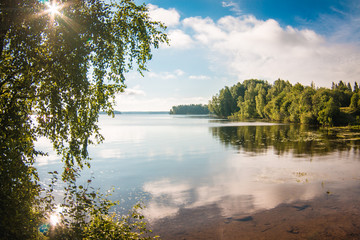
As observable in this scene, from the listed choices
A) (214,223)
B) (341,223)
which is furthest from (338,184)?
(214,223)

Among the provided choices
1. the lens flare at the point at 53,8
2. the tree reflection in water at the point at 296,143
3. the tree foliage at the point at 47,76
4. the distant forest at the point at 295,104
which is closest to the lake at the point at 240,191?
the tree reflection in water at the point at 296,143

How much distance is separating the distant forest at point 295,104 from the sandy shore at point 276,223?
68.2 meters

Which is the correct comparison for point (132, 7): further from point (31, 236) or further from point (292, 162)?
point (292, 162)

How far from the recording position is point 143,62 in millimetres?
→ 9586

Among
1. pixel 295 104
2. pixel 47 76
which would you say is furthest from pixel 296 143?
pixel 295 104

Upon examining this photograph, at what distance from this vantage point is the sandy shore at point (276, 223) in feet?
34.3

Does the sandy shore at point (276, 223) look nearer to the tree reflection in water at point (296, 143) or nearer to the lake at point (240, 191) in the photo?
the lake at point (240, 191)

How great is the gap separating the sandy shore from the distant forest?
224ft

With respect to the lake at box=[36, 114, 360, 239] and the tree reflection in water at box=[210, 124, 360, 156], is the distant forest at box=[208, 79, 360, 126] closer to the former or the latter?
the tree reflection in water at box=[210, 124, 360, 156]

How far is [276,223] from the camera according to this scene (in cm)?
1141

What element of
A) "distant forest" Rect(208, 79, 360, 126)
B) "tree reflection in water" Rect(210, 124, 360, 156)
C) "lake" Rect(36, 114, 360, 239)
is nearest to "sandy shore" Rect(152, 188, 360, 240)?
"lake" Rect(36, 114, 360, 239)

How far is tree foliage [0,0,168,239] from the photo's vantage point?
708cm

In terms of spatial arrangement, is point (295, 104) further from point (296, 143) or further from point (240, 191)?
point (240, 191)

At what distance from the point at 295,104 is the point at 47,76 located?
324 ft
